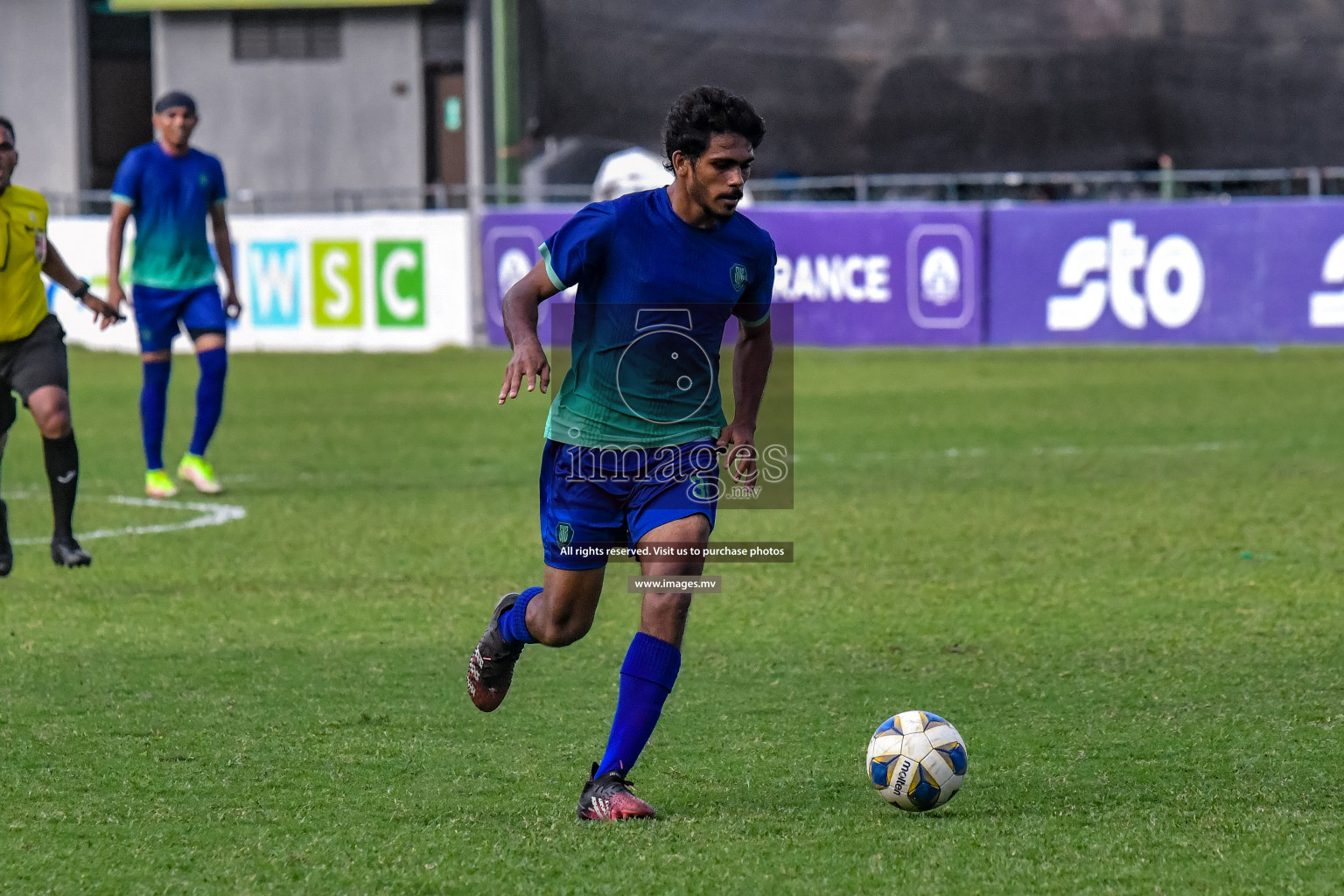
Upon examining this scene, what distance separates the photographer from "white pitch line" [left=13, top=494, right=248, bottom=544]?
963cm

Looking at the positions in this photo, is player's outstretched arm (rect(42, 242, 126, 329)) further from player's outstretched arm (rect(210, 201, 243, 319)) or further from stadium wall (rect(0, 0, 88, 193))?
stadium wall (rect(0, 0, 88, 193))

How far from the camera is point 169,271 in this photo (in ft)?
35.7

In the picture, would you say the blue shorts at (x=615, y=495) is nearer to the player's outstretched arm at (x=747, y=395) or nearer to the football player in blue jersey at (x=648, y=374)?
the football player in blue jersey at (x=648, y=374)

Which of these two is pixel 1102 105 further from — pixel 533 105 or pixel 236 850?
pixel 236 850

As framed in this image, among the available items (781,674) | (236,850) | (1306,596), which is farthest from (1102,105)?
(236,850)

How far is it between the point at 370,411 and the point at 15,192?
7344mm

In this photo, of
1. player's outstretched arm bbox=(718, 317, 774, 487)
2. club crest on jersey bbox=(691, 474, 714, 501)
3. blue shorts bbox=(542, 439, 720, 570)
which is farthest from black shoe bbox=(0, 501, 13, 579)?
club crest on jersey bbox=(691, 474, 714, 501)

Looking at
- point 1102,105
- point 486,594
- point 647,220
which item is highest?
point 1102,105

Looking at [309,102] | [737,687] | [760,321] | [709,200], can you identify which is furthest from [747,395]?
[309,102]

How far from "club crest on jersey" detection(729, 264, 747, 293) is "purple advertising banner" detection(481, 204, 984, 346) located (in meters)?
14.6

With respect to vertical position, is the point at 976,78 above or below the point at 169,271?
above

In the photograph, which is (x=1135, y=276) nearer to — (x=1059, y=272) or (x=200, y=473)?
(x=1059, y=272)

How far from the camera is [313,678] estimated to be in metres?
6.30

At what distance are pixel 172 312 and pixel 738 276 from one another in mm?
6702
